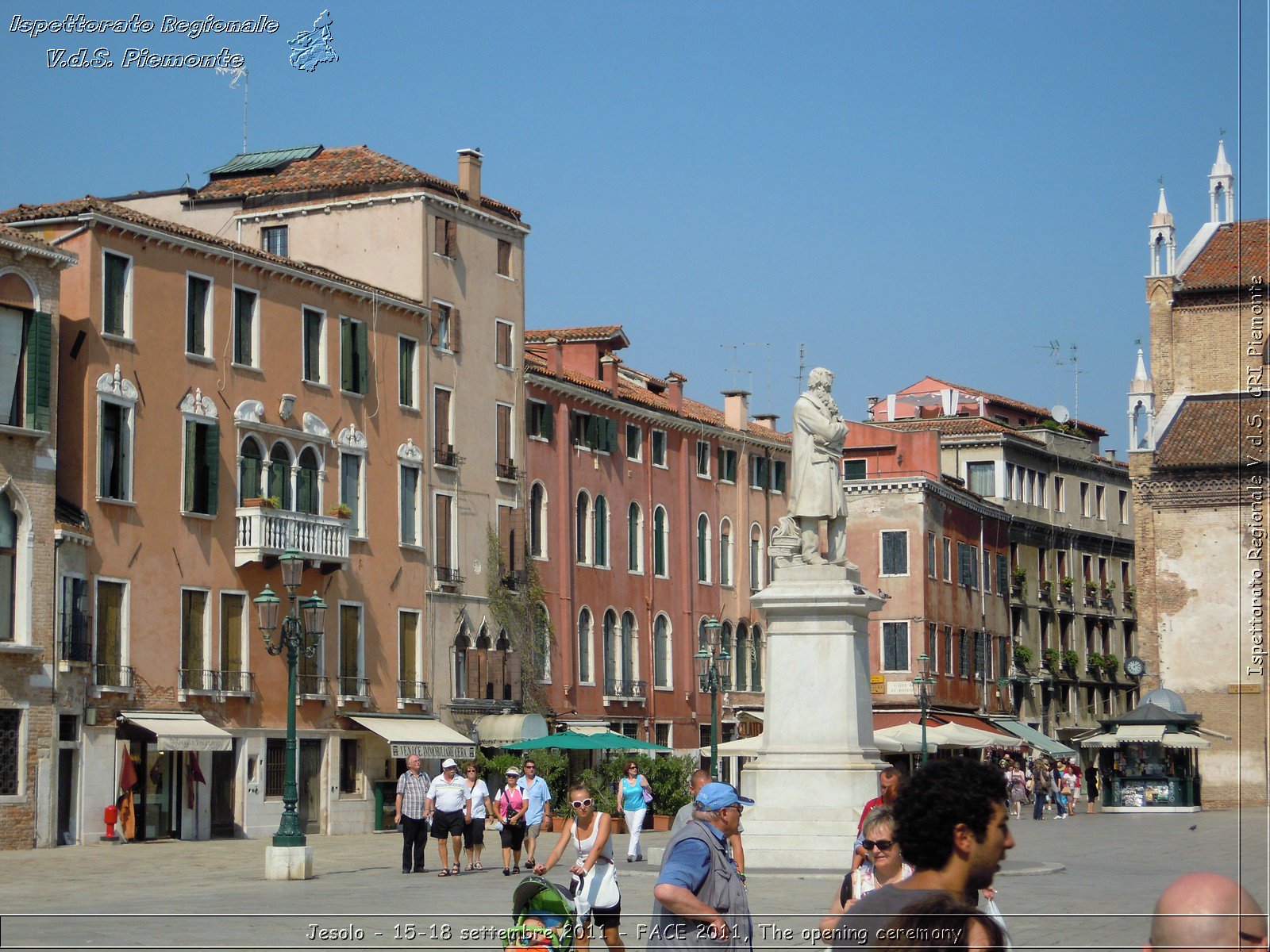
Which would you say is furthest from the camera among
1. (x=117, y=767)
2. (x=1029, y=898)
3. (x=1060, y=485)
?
(x=1060, y=485)

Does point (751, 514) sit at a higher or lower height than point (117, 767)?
higher

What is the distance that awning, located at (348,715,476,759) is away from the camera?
40875 mm

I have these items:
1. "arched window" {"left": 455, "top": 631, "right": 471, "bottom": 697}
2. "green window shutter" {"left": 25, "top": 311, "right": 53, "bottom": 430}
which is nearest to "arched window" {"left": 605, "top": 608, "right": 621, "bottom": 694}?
"arched window" {"left": 455, "top": 631, "right": 471, "bottom": 697}

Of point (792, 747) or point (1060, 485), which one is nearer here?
point (792, 747)

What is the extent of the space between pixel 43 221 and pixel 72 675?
27.2 feet

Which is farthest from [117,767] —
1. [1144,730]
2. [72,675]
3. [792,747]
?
[1144,730]

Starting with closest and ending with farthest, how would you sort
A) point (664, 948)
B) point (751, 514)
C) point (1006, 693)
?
point (664, 948) → point (751, 514) → point (1006, 693)

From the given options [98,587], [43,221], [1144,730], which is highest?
[43,221]

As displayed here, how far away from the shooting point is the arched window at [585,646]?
49.8m

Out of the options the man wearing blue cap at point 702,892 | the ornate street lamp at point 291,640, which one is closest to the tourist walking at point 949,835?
the man wearing blue cap at point 702,892

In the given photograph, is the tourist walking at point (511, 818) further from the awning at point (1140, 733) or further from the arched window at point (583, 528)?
the awning at point (1140, 733)

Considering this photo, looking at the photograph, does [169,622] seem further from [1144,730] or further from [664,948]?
[664,948]

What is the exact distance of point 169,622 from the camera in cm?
3625

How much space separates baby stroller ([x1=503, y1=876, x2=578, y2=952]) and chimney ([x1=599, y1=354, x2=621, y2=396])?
43.4 m
